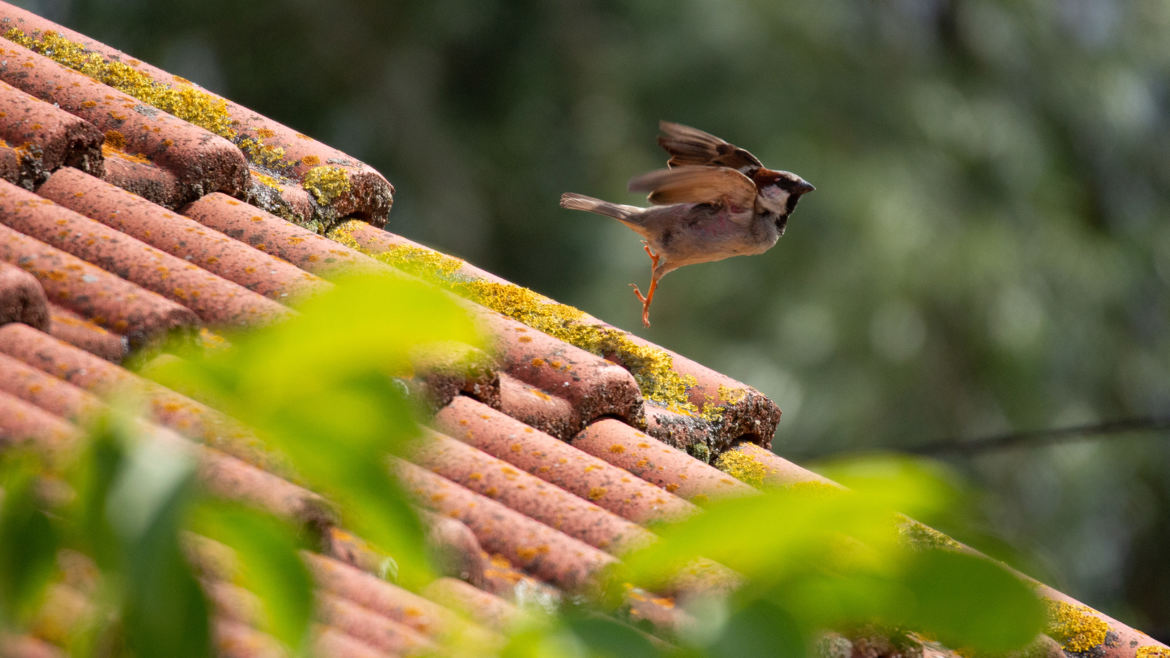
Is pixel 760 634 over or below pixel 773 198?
below

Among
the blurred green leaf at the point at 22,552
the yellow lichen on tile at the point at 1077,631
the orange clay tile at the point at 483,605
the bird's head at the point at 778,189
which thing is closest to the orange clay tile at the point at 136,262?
the orange clay tile at the point at 483,605

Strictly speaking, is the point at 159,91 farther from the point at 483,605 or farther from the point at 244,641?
the point at 244,641

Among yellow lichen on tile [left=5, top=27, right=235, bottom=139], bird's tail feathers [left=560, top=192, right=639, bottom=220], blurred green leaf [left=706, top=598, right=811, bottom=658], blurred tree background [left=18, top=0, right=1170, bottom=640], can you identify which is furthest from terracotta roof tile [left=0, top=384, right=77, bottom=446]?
blurred tree background [left=18, top=0, right=1170, bottom=640]

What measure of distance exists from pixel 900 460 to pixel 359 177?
2.52 meters

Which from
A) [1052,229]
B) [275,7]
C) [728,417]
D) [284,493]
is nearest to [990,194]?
[1052,229]

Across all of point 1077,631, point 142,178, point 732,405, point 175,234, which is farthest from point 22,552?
point 1077,631

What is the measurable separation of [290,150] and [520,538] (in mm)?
1609

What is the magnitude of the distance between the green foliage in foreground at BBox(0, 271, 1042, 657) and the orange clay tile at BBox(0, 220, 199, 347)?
1.20m

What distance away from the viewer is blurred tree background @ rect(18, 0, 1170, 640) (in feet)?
42.2

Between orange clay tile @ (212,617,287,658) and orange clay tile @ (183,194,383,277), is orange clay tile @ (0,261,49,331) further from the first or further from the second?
orange clay tile @ (212,617,287,658)

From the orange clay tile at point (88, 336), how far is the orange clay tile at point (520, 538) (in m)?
0.45

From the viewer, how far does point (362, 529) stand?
63cm

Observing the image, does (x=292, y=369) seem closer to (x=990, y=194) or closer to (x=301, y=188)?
(x=301, y=188)

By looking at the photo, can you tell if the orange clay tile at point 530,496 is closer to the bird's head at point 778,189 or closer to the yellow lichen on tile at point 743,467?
the yellow lichen on tile at point 743,467
